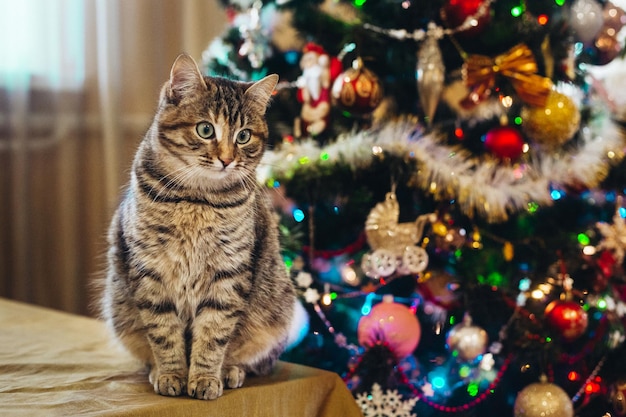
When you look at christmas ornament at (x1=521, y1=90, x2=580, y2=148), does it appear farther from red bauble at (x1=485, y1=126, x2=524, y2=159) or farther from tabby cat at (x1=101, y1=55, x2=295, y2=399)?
tabby cat at (x1=101, y1=55, x2=295, y2=399)

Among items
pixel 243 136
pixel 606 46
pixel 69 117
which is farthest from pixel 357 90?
pixel 69 117

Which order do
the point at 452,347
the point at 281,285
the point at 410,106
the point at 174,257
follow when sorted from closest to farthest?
1. the point at 174,257
2. the point at 281,285
3. the point at 452,347
4. the point at 410,106

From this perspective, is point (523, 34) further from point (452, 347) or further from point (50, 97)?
point (50, 97)

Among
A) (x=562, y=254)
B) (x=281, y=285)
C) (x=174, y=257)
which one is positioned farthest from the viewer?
(x=562, y=254)

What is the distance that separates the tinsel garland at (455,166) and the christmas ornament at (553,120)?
0.06m

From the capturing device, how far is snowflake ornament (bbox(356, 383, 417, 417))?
4.34ft

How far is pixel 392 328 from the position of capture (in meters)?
1.30

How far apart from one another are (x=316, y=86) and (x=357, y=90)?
0.40 feet

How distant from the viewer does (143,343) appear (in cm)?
104

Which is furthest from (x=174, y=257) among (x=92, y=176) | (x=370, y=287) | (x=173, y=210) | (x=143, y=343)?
(x=92, y=176)

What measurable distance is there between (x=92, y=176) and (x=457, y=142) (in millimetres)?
1265

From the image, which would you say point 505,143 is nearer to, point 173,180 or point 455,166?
point 455,166

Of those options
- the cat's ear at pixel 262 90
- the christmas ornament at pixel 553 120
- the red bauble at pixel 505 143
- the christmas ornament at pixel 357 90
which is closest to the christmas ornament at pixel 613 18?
the christmas ornament at pixel 553 120

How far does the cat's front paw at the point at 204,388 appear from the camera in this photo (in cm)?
92
